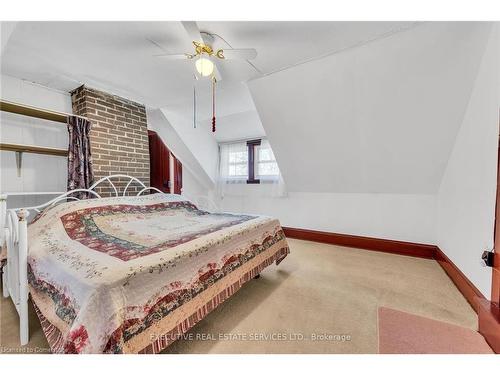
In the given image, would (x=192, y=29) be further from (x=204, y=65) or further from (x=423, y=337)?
(x=423, y=337)

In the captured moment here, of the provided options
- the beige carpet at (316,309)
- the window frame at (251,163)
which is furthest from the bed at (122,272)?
the window frame at (251,163)

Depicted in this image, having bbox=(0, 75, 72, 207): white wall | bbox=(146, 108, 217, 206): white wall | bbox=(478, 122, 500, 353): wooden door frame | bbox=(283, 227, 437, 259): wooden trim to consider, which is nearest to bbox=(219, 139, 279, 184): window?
bbox=(146, 108, 217, 206): white wall

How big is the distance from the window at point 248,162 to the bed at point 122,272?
204 cm

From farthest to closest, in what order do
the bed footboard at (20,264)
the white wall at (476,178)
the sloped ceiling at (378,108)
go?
the sloped ceiling at (378,108)
the white wall at (476,178)
the bed footboard at (20,264)

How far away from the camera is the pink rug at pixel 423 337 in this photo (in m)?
1.18

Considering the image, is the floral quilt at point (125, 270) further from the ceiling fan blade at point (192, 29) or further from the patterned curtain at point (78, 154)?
the ceiling fan blade at point (192, 29)

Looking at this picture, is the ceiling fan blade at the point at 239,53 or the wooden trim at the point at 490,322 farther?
the ceiling fan blade at the point at 239,53

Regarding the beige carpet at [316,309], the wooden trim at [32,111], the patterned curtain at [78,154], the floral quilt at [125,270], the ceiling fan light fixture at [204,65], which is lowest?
the beige carpet at [316,309]

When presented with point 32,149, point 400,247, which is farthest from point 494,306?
point 32,149

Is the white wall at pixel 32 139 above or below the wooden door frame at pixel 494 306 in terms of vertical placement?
above

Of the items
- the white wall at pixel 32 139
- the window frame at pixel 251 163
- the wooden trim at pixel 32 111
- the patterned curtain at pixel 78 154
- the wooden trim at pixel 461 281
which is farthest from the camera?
the window frame at pixel 251 163

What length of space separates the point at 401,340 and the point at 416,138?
206 centimetres

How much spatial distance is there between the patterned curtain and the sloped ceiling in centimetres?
199
